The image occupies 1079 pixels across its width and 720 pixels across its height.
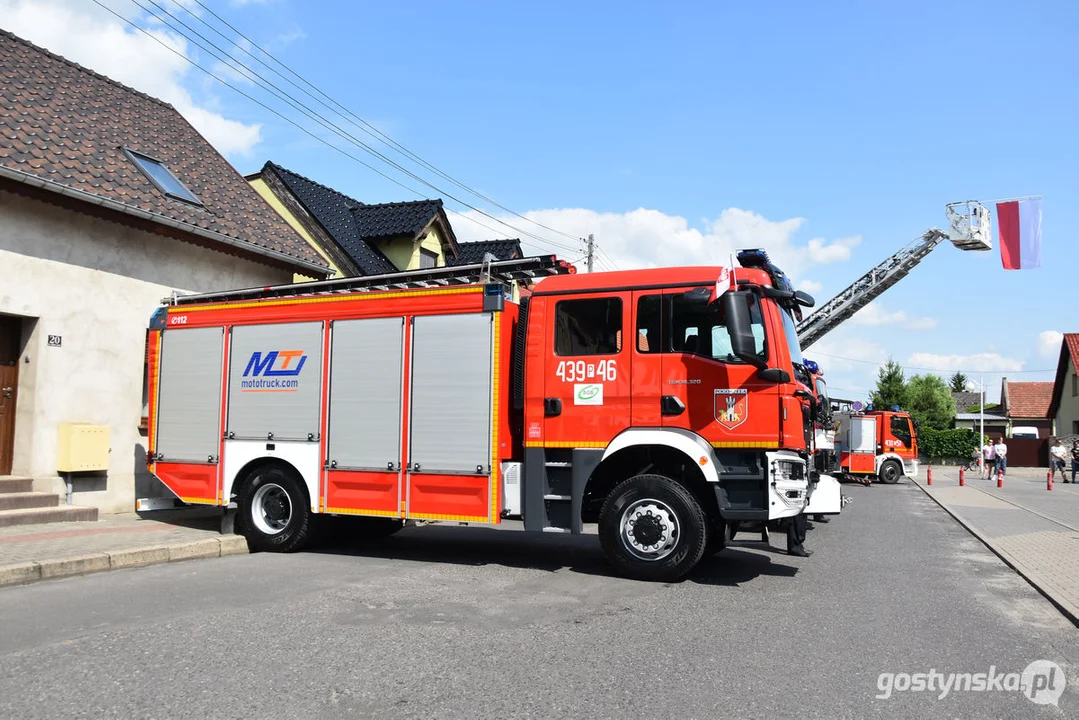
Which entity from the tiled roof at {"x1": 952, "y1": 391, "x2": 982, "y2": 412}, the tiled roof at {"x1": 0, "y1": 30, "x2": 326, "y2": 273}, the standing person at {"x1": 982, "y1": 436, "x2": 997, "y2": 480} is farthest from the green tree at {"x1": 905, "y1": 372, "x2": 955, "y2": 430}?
the tiled roof at {"x1": 0, "y1": 30, "x2": 326, "y2": 273}

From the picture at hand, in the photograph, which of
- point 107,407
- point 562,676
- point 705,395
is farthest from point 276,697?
point 107,407

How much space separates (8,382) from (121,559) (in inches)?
163

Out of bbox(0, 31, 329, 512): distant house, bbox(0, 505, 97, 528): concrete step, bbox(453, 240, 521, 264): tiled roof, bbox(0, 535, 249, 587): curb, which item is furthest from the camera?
bbox(453, 240, 521, 264): tiled roof

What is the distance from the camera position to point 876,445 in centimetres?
2817

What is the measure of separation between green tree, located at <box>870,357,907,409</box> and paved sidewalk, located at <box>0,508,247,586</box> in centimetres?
5891

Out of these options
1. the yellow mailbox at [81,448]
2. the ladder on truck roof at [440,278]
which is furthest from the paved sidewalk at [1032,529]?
the yellow mailbox at [81,448]

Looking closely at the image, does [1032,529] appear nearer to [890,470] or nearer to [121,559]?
[121,559]

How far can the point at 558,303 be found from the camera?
8.20 meters

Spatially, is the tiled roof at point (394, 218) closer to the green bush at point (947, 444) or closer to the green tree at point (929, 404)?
the green bush at point (947, 444)

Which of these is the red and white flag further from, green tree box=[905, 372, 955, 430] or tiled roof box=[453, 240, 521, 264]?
green tree box=[905, 372, 955, 430]

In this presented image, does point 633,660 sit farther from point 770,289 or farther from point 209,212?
point 209,212

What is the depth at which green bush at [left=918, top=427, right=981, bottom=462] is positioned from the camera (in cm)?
4834
